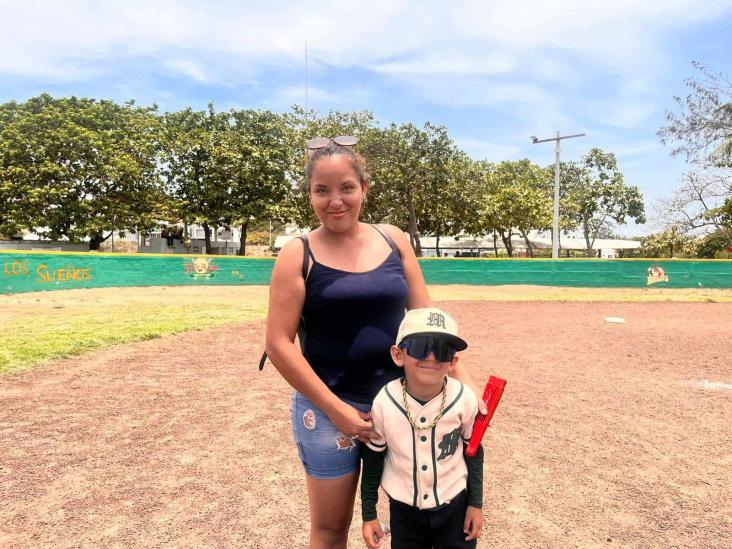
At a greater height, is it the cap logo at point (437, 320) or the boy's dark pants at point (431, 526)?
the cap logo at point (437, 320)

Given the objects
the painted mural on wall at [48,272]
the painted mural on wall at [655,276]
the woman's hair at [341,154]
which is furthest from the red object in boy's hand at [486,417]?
the painted mural on wall at [655,276]

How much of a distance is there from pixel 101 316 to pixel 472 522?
12.0 metres

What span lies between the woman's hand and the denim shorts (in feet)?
0.16

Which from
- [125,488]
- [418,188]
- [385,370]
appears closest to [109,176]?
[418,188]

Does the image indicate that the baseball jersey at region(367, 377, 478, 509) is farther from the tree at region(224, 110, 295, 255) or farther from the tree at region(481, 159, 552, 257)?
the tree at region(481, 159, 552, 257)

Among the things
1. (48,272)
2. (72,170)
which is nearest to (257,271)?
(48,272)

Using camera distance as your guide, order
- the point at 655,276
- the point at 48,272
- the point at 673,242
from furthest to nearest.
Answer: the point at 673,242 → the point at 655,276 → the point at 48,272

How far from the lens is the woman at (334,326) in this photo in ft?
5.47

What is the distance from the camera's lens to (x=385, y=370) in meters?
1.79

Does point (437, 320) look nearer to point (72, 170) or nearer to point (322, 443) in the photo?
point (322, 443)

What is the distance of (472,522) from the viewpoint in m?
1.75

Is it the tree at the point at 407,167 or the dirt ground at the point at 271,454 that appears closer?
the dirt ground at the point at 271,454

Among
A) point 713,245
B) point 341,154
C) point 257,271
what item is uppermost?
point 713,245

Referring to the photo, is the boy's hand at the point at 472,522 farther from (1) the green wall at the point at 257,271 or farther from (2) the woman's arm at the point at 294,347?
(1) the green wall at the point at 257,271
